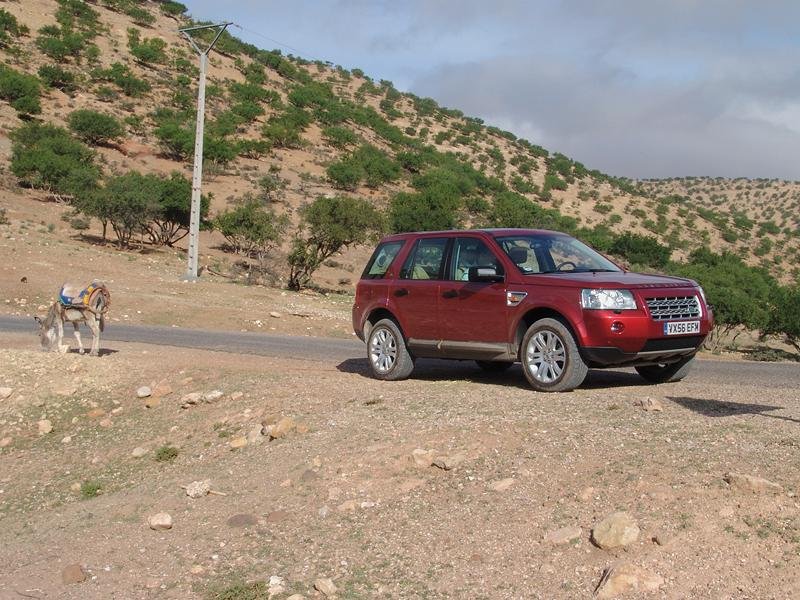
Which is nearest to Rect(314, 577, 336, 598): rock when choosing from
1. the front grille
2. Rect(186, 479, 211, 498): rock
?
Rect(186, 479, 211, 498): rock

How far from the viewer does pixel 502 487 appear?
6.24 meters

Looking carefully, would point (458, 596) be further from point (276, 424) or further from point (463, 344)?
point (463, 344)

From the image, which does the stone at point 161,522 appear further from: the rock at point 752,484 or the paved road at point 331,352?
the paved road at point 331,352

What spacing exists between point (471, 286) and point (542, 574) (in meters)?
4.90

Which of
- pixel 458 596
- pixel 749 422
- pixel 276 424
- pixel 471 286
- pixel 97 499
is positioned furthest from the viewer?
pixel 471 286

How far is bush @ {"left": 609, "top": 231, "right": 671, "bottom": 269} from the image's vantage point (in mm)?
50031

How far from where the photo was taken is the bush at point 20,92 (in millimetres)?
48812

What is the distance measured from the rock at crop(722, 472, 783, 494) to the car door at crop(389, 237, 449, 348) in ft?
16.1

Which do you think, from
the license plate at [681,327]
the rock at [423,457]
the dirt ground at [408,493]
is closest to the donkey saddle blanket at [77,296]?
the dirt ground at [408,493]

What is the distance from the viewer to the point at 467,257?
10023mm

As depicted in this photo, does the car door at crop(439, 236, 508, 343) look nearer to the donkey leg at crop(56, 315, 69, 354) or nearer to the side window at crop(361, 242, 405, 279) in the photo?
the side window at crop(361, 242, 405, 279)

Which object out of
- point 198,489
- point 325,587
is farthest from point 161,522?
point 325,587

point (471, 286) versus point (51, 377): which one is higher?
point (471, 286)

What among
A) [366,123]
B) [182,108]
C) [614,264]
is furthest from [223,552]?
[366,123]
